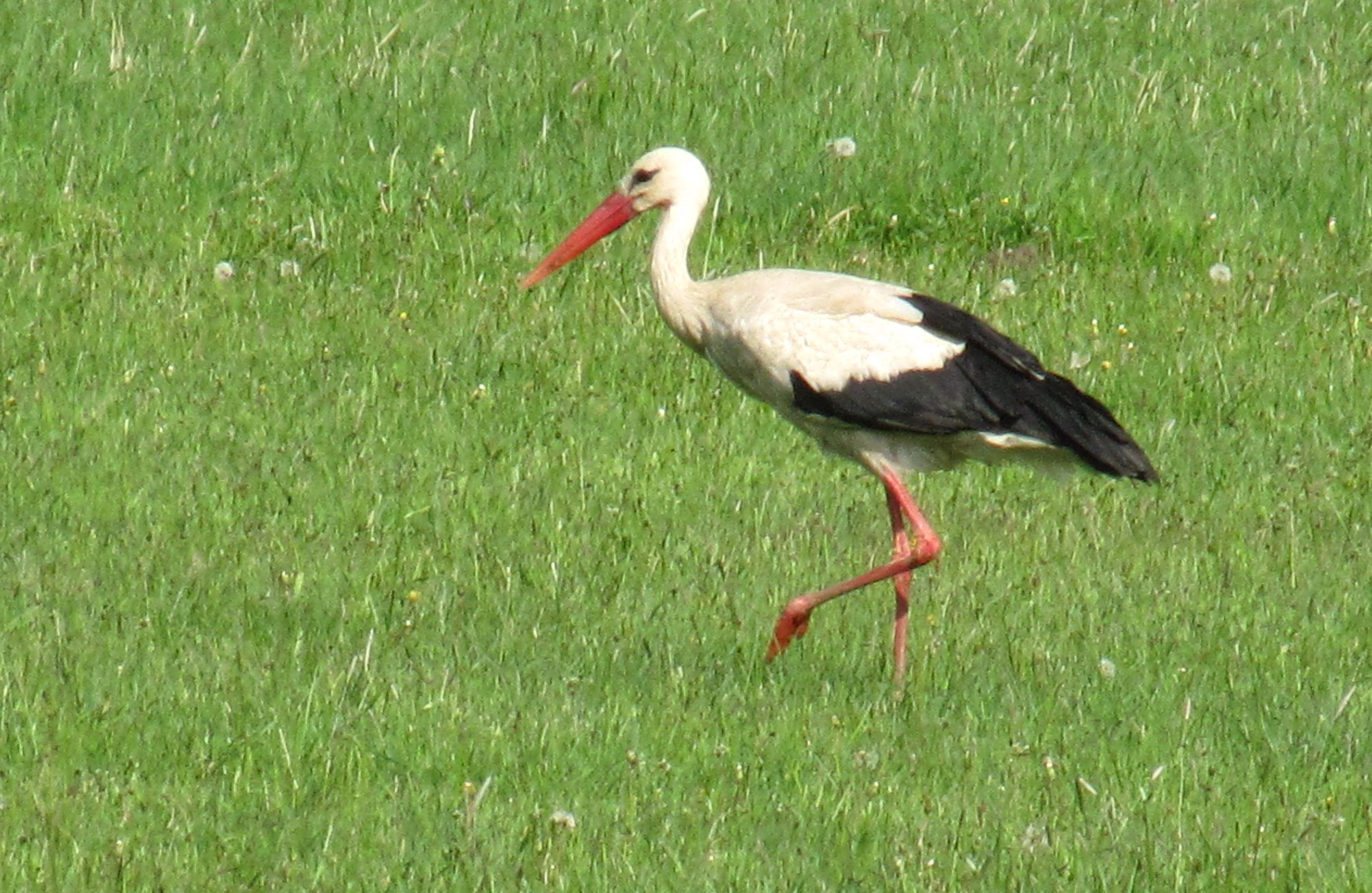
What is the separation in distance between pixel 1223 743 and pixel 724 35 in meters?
6.03

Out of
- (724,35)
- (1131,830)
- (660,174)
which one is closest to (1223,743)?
(1131,830)

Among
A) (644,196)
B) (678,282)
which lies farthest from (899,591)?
(644,196)

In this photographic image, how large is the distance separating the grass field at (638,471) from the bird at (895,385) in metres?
0.34

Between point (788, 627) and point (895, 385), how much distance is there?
2.92 ft

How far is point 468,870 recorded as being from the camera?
470 centimetres

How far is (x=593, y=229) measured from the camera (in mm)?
7785

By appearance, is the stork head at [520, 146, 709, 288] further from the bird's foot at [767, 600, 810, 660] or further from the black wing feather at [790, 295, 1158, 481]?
the bird's foot at [767, 600, 810, 660]

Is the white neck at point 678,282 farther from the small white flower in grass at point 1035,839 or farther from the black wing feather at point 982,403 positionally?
the small white flower in grass at point 1035,839

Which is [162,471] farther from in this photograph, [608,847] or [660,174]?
[608,847]

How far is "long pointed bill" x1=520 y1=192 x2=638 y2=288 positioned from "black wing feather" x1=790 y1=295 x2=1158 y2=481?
1.23m

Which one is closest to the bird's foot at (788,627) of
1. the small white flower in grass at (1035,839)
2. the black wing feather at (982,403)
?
the black wing feather at (982,403)

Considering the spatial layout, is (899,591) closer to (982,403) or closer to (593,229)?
(982,403)

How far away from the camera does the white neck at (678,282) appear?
7.12 meters

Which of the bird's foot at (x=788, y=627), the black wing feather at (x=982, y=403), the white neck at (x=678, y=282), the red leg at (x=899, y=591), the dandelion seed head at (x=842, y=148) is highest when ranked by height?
the white neck at (x=678, y=282)
